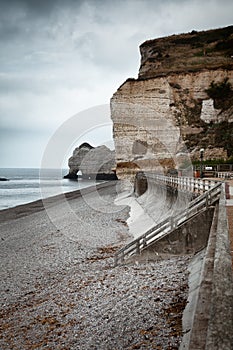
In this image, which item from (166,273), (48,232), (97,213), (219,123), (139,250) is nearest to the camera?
(166,273)

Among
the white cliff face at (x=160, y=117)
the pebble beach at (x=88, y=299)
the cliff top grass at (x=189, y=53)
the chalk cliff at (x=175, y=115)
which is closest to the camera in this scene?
the pebble beach at (x=88, y=299)

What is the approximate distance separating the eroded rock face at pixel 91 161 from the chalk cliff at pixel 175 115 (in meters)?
70.2

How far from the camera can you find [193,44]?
50.2 m

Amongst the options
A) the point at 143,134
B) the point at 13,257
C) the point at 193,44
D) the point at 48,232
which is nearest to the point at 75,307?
the point at 13,257

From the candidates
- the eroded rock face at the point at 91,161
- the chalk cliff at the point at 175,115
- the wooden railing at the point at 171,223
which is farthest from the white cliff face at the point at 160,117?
the eroded rock face at the point at 91,161

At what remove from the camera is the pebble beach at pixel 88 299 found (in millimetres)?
5820

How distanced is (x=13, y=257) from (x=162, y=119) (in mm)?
32055

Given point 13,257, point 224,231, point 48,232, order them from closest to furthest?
point 224,231
point 13,257
point 48,232

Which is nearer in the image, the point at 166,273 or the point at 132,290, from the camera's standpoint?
the point at 132,290

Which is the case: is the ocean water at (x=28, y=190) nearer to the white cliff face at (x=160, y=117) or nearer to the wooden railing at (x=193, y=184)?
the white cliff face at (x=160, y=117)

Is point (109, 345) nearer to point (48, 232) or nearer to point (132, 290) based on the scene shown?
point (132, 290)

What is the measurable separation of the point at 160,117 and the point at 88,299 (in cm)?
3660

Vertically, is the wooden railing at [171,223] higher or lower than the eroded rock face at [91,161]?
lower

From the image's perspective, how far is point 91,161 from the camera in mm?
125125
